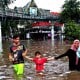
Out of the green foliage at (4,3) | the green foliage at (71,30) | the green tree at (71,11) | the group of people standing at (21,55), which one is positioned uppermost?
the group of people standing at (21,55)

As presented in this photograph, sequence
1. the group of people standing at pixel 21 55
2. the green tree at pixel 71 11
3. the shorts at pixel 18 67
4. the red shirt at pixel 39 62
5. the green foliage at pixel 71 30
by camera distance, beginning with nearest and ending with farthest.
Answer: the group of people standing at pixel 21 55, the shorts at pixel 18 67, the red shirt at pixel 39 62, the green foliage at pixel 71 30, the green tree at pixel 71 11

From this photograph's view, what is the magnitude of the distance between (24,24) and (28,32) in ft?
17.7

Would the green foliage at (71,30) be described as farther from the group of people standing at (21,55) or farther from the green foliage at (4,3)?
the group of people standing at (21,55)

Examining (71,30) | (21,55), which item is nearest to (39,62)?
(21,55)

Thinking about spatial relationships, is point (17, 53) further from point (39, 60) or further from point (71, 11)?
point (71, 11)

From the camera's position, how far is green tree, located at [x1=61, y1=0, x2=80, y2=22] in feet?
285

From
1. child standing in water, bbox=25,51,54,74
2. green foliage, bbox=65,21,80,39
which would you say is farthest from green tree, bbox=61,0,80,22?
child standing in water, bbox=25,51,54,74

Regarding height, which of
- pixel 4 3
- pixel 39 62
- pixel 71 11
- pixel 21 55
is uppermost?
pixel 21 55

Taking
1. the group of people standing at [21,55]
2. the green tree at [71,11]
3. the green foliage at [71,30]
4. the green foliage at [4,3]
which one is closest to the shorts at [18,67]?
the group of people standing at [21,55]

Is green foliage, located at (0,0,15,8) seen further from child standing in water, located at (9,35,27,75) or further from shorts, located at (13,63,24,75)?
child standing in water, located at (9,35,27,75)

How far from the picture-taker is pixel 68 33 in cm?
7869

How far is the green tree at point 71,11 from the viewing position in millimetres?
86812

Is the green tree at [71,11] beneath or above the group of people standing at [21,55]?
beneath

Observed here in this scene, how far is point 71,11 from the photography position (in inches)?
3420
